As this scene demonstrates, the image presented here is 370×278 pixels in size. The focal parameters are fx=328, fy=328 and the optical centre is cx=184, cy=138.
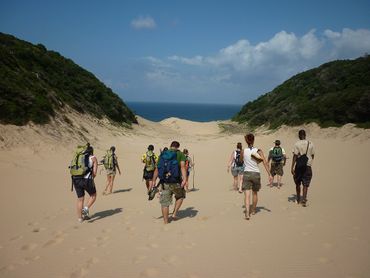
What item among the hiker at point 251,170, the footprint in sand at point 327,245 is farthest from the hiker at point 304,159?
the footprint in sand at point 327,245

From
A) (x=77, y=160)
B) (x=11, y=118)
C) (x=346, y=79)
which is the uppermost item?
(x=346, y=79)

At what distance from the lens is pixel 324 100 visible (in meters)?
30.2

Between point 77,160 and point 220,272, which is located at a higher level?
point 77,160

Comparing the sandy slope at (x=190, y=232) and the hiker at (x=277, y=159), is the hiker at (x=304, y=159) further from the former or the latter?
the hiker at (x=277, y=159)

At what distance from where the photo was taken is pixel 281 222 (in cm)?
731

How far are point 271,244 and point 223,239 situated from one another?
91cm

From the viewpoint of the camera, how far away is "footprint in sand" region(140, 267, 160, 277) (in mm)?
4996

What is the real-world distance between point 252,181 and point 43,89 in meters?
23.0

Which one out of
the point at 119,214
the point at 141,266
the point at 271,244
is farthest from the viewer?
the point at 119,214

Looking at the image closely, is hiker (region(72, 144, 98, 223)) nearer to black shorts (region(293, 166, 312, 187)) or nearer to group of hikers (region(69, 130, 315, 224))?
group of hikers (region(69, 130, 315, 224))

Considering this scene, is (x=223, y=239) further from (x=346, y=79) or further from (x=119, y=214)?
(x=346, y=79)

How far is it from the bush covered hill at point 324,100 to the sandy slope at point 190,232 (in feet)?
43.2

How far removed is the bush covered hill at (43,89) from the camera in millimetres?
21281

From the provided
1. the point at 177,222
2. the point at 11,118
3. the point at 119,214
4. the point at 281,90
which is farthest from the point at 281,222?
the point at 281,90
